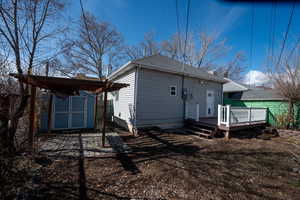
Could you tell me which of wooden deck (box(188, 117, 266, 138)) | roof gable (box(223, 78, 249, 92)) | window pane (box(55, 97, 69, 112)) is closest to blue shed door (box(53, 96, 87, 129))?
window pane (box(55, 97, 69, 112))

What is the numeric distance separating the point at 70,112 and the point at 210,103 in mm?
9175

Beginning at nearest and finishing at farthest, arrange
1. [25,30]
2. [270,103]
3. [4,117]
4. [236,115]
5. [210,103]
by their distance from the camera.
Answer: [4,117] → [25,30] → [236,115] → [210,103] → [270,103]

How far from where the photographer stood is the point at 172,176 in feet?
10.1

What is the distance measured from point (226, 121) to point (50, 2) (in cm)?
940

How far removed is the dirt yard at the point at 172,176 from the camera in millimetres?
2480

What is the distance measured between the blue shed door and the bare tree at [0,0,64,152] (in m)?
2.07

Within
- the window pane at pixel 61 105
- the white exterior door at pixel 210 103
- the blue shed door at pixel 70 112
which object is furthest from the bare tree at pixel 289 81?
the window pane at pixel 61 105

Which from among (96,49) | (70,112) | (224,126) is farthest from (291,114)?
(96,49)

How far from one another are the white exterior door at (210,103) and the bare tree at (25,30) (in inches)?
381

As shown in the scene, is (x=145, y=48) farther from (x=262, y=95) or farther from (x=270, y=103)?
(x=270, y=103)

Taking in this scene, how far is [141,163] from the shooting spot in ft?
12.2

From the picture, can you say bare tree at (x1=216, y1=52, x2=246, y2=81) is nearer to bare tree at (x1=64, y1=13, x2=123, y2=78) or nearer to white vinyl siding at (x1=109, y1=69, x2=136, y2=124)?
bare tree at (x1=64, y1=13, x2=123, y2=78)

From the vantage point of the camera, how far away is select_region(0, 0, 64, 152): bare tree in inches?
173

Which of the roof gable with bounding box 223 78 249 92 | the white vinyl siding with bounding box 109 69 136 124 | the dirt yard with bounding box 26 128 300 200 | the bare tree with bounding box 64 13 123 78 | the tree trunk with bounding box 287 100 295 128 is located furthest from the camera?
the bare tree with bounding box 64 13 123 78
